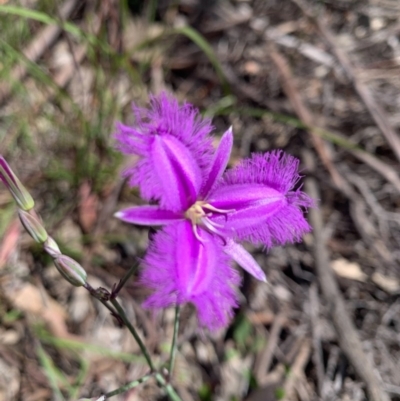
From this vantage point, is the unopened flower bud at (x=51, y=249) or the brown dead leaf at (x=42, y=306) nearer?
the unopened flower bud at (x=51, y=249)

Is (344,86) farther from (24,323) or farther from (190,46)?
(24,323)

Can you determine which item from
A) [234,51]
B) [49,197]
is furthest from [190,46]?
[49,197]

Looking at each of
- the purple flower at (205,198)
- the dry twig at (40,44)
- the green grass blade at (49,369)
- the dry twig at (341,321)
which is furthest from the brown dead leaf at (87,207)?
the purple flower at (205,198)

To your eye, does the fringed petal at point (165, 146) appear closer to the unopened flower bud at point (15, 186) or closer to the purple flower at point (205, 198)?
the purple flower at point (205, 198)

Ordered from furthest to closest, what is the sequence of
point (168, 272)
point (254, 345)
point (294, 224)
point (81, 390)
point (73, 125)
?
point (73, 125), point (254, 345), point (81, 390), point (294, 224), point (168, 272)

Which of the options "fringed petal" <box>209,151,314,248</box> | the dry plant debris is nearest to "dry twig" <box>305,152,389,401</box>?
the dry plant debris

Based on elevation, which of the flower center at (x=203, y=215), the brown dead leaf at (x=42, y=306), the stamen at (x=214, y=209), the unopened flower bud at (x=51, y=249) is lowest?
the brown dead leaf at (x=42, y=306)

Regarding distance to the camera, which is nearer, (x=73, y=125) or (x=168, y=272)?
(x=168, y=272)

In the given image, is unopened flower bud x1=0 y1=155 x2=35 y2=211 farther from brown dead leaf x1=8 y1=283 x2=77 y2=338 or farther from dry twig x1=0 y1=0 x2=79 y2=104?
dry twig x1=0 y1=0 x2=79 y2=104
